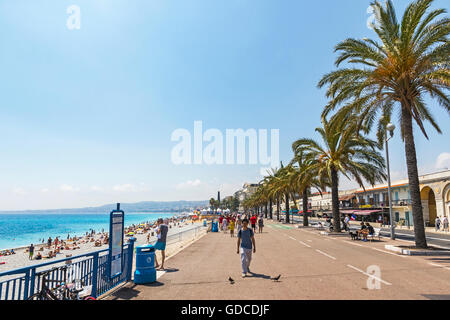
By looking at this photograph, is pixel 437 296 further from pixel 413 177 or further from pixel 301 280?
pixel 413 177

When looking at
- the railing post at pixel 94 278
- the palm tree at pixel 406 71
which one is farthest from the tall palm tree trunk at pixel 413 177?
the railing post at pixel 94 278

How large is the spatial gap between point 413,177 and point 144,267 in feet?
45.1

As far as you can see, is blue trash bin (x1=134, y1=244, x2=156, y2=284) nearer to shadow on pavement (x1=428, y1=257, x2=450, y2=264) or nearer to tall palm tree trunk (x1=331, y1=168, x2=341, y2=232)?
shadow on pavement (x1=428, y1=257, x2=450, y2=264)

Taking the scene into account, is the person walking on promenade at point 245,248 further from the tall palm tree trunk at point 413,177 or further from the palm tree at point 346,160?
the palm tree at point 346,160

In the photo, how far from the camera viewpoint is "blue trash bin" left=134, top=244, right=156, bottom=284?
760 cm

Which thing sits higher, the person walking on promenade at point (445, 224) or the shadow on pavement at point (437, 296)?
the shadow on pavement at point (437, 296)

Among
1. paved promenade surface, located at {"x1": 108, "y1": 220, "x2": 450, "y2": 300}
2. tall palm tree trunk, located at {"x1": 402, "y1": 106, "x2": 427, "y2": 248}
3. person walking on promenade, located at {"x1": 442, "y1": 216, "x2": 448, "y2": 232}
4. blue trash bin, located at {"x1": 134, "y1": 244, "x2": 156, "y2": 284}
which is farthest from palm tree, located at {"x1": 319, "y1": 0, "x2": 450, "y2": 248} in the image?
person walking on promenade, located at {"x1": 442, "y1": 216, "x2": 448, "y2": 232}

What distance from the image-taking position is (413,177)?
46.1 feet

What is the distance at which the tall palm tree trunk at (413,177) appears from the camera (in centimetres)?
1355

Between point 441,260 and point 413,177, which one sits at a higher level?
point 413,177

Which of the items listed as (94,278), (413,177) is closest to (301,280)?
(94,278)

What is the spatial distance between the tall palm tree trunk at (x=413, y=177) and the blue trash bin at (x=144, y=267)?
12.9 metres

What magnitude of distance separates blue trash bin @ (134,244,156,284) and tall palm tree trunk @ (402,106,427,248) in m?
12.9
